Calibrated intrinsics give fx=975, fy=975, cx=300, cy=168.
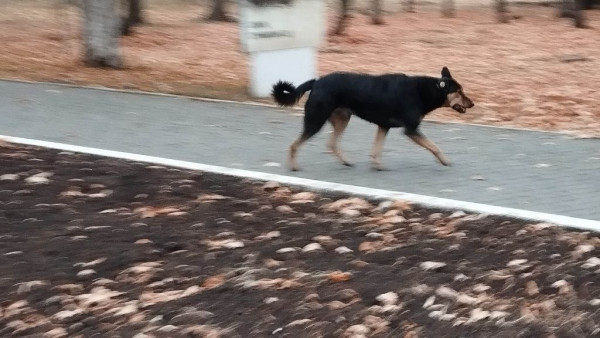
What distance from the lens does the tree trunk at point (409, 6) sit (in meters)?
34.5

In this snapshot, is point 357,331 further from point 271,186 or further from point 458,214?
point 271,186

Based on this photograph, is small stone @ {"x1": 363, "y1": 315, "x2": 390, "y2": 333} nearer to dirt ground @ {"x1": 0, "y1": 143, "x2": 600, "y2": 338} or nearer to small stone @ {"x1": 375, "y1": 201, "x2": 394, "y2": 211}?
dirt ground @ {"x1": 0, "y1": 143, "x2": 600, "y2": 338}

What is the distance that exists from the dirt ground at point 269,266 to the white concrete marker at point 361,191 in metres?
0.16

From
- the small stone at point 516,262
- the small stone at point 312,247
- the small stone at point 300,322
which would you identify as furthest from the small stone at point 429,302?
the small stone at point 312,247

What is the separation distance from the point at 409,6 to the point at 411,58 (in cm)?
1577

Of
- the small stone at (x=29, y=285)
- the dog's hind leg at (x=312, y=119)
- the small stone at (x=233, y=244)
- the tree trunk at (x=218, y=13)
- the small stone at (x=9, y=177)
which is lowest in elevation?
the tree trunk at (x=218, y=13)

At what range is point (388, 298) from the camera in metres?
5.33

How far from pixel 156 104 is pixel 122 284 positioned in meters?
7.92

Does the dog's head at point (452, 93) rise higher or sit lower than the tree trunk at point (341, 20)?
higher

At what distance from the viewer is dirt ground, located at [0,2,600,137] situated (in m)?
13.9

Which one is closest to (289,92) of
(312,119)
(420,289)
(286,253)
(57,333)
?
(312,119)

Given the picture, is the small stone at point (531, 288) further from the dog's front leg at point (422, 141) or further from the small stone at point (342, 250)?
the dog's front leg at point (422, 141)

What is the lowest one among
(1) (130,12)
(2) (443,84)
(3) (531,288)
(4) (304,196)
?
(1) (130,12)

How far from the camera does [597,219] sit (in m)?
7.22
